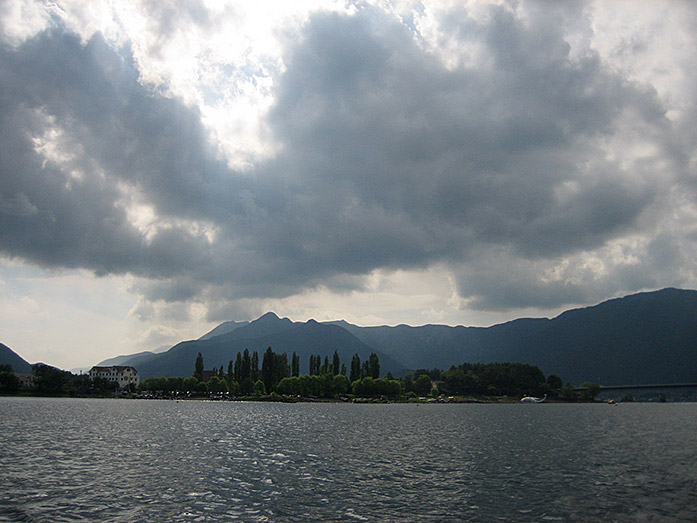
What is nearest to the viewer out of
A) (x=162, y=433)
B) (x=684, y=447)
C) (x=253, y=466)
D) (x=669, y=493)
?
(x=669, y=493)

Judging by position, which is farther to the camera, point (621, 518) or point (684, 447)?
point (684, 447)

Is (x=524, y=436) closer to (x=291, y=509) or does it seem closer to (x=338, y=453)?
(x=338, y=453)

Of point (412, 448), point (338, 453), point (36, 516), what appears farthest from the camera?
point (412, 448)

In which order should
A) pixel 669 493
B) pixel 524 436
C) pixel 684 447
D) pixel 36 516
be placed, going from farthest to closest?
pixel 524 436, pixel 684 447, pixel 669 493, pixel 36 516

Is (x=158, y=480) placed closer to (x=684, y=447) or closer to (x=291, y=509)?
(x=291, y=509)

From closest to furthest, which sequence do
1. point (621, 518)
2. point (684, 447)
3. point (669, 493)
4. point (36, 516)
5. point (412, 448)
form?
point (36, 516), point (621, 518), point (669, 493), point (412, 448), point (684, 447)

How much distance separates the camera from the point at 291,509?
3541cm

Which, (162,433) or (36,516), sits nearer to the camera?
(36,516)

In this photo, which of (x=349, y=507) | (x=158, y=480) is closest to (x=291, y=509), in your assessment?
(x=349, y=507)

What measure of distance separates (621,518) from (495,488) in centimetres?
1095

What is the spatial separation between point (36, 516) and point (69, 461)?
23.2 meters

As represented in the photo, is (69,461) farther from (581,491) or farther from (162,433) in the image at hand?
(581,491)

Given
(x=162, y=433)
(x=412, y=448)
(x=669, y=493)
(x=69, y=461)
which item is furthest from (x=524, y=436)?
(x=69, y=461)

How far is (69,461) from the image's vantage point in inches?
2082
